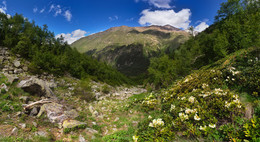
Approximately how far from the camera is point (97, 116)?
10750 millimetres

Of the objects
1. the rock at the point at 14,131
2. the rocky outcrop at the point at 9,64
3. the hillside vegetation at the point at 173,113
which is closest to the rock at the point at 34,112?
the hillside vegetation at the point at 173,113

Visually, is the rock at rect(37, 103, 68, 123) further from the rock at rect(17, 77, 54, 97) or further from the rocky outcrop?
the rocky outcrop

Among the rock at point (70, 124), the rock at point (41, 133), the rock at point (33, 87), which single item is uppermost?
the rock at point (33, 87)

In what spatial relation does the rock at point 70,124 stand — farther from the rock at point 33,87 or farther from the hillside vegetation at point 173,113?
the rock at point 33,87

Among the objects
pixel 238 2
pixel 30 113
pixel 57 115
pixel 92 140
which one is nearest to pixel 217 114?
pixel 92 140

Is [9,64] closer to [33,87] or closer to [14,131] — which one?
[33,87]

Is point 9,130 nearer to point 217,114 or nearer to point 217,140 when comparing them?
point 217,140

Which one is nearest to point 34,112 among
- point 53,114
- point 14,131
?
point 53,114

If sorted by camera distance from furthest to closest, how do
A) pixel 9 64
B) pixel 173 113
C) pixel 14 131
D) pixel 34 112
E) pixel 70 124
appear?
pixel 9 64 → pixel 34 112 → pixel 70 124 → pixel 14 131 → pixel 173 113

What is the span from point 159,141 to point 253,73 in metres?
5.59

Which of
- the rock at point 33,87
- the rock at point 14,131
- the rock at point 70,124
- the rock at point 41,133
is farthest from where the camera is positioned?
the rock at point 33,87

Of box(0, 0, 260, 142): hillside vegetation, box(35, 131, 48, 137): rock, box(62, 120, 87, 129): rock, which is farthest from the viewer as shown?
box(62, 120, 87, 129): rock

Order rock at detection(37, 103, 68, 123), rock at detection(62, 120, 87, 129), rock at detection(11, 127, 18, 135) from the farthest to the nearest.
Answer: rock at detection(37, 103, 68, 123) < rock at detection(62, 120, 87, 129) < rock at detection(11, 127, 18, 135)

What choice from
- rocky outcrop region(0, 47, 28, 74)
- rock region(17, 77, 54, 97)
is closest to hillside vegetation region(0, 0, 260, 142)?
rock region(17, 77, 54, 97)
